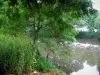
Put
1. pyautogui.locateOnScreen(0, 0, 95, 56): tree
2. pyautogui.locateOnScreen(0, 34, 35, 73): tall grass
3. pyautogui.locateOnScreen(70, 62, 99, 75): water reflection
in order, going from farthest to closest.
A: 1. pyautogui.locateOnScreen(70, 62, 99, 75): water reflection
2. pyautogui.locateOnScreen(0, 0, 95, 56): tree
3. pyautogui.locateOnScreen(0, 34, 35, 73): tall grass

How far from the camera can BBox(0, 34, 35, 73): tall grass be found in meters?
4.29

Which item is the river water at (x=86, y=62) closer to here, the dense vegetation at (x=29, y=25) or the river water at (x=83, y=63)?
the river water at (x=83, y=63)

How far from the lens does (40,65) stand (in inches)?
216

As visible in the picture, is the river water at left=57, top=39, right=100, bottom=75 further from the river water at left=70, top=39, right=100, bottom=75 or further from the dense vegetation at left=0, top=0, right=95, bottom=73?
the dense vegetation at left=0, top=0, right=95, bottom=73

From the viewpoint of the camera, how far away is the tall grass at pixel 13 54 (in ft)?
14.1

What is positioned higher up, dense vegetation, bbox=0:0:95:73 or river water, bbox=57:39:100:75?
dense vegetation, bbox=0:0:95:73

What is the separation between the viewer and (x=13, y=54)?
4.28 metres

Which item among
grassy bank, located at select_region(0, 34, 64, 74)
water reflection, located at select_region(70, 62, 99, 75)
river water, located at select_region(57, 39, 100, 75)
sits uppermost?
grassy bank, located at select_region(0, 34, 64, 74)

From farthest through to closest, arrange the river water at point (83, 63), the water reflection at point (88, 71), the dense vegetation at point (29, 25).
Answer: the river water at point (83, 63) < the water reflection at point (88, 71) < the dense vegetation at point (29, 25)

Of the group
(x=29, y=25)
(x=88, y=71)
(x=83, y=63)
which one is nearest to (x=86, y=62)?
(x=83, y=63)

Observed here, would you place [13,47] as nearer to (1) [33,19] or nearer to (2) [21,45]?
(2) [21,45]

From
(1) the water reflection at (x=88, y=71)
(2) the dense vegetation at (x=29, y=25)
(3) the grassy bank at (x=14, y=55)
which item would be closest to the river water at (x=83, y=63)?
(1) the water reflection at (x=88, y=71)

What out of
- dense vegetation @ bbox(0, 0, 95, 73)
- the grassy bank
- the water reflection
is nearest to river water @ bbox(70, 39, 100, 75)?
the water reflection

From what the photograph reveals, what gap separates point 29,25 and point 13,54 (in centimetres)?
181
